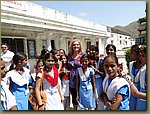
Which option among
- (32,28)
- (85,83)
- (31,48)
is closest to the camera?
(85,83)

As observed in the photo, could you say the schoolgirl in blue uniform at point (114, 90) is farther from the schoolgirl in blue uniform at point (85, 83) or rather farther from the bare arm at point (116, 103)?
the schoolgirl in blue uniform at point (85, 83)

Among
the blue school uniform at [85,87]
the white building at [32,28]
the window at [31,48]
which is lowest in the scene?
the blue school uniform at [85,87]

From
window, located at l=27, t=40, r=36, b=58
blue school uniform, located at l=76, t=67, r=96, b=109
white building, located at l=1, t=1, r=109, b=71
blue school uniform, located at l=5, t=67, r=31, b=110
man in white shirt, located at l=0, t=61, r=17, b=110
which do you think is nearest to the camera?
man in white shirt, located at l=0, t=61, r=17, b=110

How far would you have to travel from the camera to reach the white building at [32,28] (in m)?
5.69

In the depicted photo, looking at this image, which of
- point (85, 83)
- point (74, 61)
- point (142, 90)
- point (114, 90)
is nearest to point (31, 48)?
point (74, 61)

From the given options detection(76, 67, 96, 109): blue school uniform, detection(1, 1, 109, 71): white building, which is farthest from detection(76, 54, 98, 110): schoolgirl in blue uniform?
detection(1, 1, 109, 71): white building

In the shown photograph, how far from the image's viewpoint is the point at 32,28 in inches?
260

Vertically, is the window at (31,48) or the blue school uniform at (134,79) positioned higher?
the window at (31,48)

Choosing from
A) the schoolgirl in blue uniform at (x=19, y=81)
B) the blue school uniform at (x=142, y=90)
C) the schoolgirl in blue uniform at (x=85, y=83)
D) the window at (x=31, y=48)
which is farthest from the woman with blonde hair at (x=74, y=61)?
the window at (x=31, y=48)

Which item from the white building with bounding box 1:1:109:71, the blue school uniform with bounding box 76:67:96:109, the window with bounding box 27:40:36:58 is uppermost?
the white building with bounding box 1:1:109:71

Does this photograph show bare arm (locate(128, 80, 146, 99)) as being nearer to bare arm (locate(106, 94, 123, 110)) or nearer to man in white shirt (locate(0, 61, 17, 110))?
bare arm (locate(106, 94, 123, 110))

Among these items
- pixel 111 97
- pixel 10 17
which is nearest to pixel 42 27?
pixel 10 17

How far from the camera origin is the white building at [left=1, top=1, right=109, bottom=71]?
569 centimetres

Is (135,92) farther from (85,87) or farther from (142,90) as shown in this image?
(85,87)
